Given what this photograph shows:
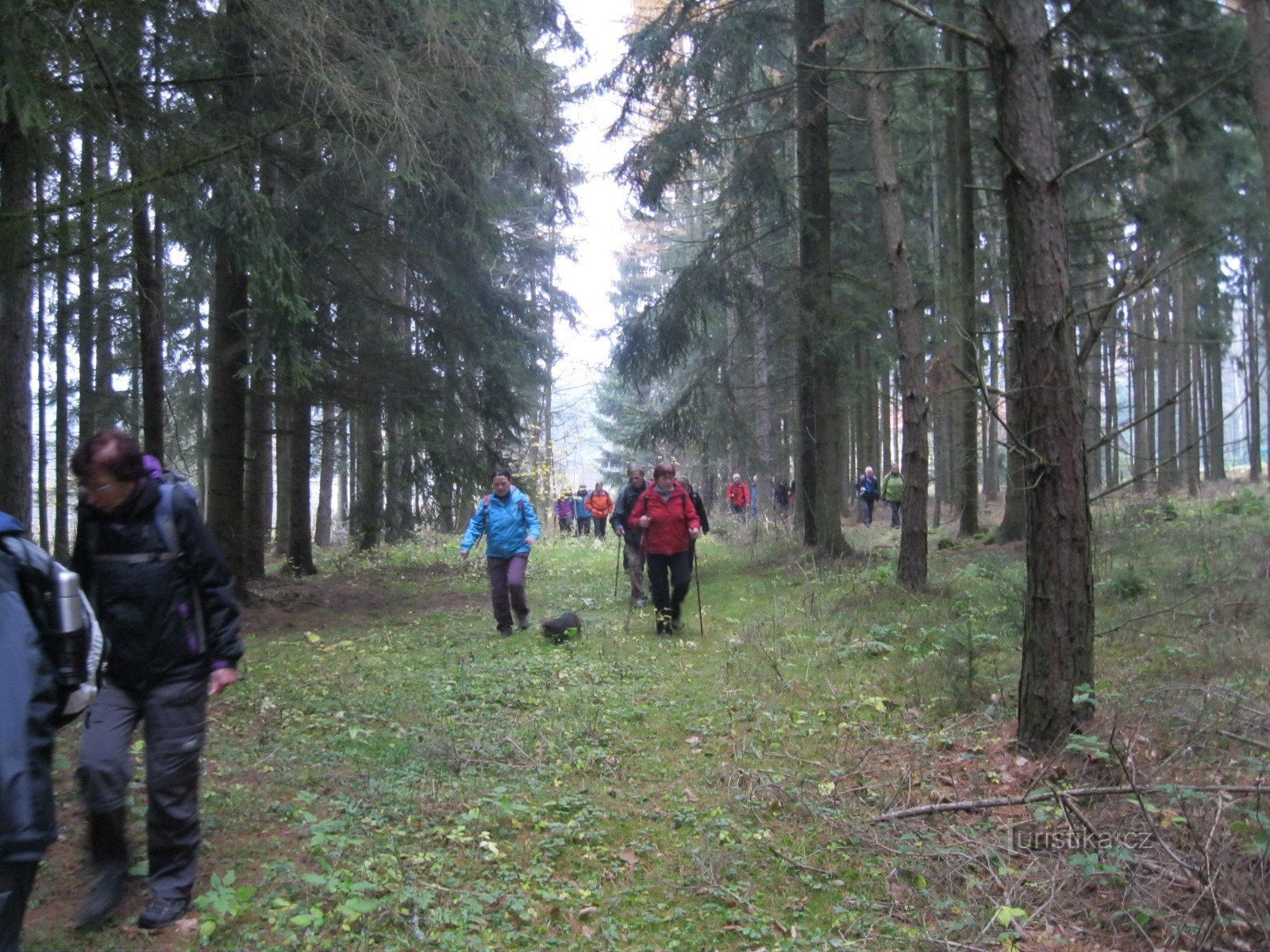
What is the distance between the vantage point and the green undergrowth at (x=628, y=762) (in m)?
3.91

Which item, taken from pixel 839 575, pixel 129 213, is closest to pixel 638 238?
pixel 839 575

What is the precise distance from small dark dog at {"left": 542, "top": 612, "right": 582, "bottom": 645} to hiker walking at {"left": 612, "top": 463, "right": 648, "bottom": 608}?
175 centimetres

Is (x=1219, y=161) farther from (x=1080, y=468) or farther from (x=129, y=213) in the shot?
(x=129, y=213)

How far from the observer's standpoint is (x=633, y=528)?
12086 millimetres

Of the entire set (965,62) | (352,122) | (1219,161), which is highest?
(965,62)

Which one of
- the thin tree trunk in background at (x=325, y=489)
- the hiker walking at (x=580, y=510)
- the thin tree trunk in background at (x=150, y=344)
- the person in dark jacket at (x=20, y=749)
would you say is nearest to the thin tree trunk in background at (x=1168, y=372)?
the hiker walking at (x=580, y=510)

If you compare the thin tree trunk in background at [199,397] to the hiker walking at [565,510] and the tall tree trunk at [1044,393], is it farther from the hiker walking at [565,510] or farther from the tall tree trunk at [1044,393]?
Result: the tall tree trunk at [1044,393]

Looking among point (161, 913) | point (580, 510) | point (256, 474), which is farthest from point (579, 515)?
point (161, 913)

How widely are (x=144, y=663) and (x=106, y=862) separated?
2.65ft

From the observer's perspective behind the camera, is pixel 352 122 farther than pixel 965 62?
No

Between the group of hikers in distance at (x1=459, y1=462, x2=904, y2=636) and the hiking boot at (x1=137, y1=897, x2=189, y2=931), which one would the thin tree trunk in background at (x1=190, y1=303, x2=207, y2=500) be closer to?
the group of hikers in distance at (x1=459, y1=462, x2=904, y2=636)

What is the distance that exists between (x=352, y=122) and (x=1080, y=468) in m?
6.41

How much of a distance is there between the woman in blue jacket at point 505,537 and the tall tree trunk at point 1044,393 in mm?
6098

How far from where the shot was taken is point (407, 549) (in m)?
21.8
